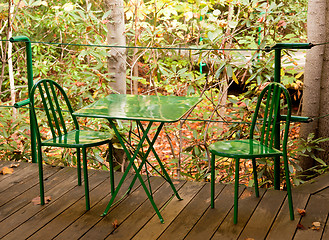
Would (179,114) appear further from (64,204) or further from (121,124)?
(121,124)

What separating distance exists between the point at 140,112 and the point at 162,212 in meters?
0.69

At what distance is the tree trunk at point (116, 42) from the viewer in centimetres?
456

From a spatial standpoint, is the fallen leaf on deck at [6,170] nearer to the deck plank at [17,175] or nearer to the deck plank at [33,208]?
the deck plank at [17,175]

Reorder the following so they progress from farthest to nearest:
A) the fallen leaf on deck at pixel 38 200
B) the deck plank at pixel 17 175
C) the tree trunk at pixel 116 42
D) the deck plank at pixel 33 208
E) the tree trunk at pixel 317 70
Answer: the tree trunk at pixel 116 42 → the tree trunk at pixel 317 70 → the deck plank at pixel 17 175 → the fallen leaf on deck at pixel 38 200 → the deck plank at pixel 33 208

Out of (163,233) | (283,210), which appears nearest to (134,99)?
(163,233)

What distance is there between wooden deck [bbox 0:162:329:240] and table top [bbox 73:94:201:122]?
67 centimetres

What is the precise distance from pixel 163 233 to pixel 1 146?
2.22m

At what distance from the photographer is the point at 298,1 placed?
359 inches

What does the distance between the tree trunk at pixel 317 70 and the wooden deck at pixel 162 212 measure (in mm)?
863

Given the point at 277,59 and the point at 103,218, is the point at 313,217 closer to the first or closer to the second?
the point at 277,59

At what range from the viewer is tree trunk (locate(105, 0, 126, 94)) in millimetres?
4562

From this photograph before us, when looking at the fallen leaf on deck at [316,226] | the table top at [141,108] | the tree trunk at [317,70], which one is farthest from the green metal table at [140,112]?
the tree trunk at [317,70]

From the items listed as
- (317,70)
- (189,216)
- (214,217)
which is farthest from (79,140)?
(317,70)

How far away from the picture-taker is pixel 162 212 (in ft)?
10.2
